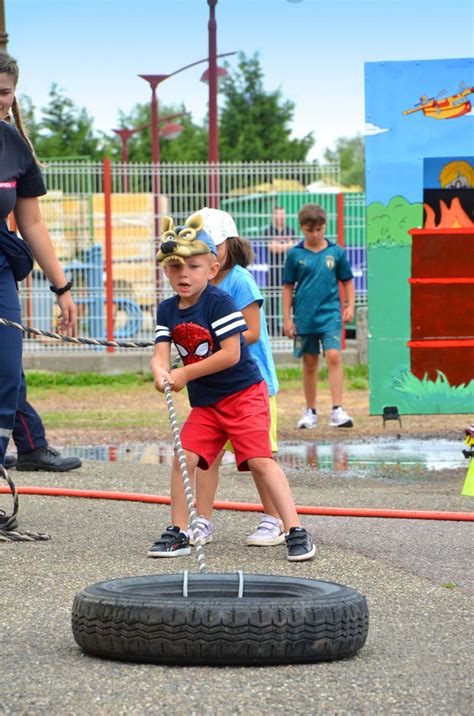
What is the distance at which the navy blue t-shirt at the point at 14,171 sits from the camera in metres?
6.06

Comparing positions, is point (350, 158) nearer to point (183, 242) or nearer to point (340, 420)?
point (340, 420)

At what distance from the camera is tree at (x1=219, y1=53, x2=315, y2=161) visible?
4753 centimetres

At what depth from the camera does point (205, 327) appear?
5.80m

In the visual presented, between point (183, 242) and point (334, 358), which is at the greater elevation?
point (183, 242)

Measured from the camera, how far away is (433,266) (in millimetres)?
9875

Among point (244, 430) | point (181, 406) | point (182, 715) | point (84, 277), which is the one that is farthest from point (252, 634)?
point (84, 277)

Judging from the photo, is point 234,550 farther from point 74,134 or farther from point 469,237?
point 74,134

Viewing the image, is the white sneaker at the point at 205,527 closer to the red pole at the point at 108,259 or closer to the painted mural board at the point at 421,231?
the painted mural board at the point at 421,231

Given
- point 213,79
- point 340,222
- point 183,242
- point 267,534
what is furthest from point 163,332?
point 213,79

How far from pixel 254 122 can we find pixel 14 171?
149 feet

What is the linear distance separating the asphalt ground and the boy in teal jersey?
3.09 meters

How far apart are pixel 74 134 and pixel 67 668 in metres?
38.2

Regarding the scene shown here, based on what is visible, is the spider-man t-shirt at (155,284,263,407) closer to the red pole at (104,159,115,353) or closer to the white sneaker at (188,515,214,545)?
the white sneaker at (188,515,214,545)

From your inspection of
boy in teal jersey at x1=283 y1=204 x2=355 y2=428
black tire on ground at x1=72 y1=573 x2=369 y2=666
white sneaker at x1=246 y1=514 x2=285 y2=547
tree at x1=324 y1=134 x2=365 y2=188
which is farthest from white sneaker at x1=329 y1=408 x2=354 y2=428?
tree at x1=324 y1=134 x2=365 y2=188
